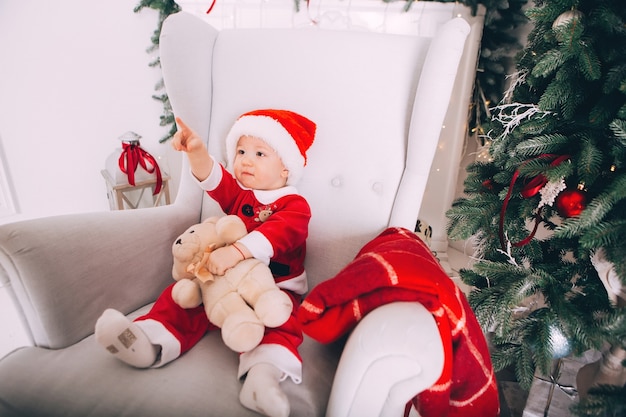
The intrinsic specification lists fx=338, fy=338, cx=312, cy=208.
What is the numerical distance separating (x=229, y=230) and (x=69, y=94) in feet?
5.66

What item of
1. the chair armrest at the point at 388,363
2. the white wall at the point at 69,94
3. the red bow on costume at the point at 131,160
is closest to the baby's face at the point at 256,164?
the chair armrest at the point at 388,363

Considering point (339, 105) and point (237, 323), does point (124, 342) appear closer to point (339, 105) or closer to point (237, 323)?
point (237, 323)

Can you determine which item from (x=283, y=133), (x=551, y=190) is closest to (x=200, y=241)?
(x=283, y=133)

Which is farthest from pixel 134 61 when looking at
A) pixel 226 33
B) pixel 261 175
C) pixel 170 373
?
pixel 170 373

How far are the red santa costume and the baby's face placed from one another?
0.06ft

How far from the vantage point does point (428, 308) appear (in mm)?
547

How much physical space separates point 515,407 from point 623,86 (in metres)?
0.89

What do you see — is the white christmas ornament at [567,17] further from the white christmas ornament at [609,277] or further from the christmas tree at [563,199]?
the white christmas ornament at [609,277]

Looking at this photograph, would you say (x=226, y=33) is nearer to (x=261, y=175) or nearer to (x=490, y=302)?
(x=261, y=175)

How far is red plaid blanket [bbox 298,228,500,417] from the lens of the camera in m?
0.55

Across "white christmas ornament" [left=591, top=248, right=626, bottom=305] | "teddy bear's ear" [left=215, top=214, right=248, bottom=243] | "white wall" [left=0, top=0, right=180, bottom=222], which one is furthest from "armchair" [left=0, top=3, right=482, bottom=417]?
"white wall" [left=0, top=0, right=180, bottom=222]

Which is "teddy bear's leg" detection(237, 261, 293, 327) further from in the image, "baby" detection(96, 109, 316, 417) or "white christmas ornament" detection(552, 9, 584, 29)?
"white christmas ornament" detection(552, 9, 584, 29)

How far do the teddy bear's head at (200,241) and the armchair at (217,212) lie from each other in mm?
137

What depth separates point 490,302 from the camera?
82 centimetres
